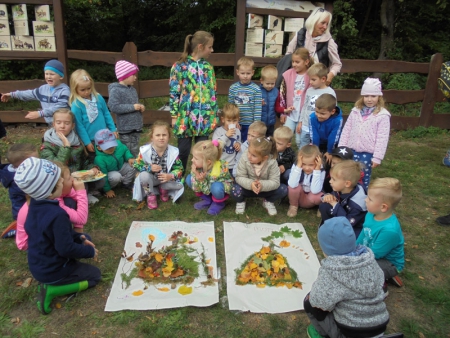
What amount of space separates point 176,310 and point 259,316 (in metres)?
0.63

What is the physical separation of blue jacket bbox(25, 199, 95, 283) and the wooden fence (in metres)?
4.89

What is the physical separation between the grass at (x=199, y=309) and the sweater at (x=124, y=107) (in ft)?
2.84

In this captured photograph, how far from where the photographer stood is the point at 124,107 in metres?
4.59


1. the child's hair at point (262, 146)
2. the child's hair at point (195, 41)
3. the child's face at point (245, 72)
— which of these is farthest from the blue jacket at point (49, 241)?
the child's face at point (245, 72)

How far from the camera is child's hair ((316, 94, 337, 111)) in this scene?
407cm

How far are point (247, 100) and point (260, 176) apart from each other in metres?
1.14

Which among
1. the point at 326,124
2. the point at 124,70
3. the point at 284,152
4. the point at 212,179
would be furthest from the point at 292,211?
the point at 124,70

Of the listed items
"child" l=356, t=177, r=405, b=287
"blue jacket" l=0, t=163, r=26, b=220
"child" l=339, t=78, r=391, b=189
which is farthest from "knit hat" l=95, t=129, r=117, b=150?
"child" l=356, t=177, r=405, b=287

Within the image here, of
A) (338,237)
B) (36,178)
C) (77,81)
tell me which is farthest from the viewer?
(77,81)

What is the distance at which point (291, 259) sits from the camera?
3314mm

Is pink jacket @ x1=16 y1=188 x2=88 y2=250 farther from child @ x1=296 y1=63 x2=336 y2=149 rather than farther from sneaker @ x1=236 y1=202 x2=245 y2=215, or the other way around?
child @ x1=296 y1=63 x2=336 y2=149

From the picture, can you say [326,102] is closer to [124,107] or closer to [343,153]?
[343,153]

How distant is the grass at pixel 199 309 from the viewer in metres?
2.57

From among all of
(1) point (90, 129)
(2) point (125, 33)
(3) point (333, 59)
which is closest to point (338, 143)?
(3) point (333, 59)
